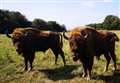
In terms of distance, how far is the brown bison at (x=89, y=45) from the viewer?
52.0 ft

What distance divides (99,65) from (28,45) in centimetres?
347

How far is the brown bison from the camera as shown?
1585cm

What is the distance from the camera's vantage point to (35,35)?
19078 mm

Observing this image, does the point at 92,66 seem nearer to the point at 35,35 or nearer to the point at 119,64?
the point at 119,64

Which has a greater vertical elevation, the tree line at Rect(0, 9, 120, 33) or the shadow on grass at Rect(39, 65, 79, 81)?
the shadow on grass at Rect(39, 65, 79, 81)

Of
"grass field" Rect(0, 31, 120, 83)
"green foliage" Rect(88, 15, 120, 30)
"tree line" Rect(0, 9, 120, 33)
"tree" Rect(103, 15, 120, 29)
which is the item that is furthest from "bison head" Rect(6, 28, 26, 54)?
"tree" Rect(103, 15, 120, 29)

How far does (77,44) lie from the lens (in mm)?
15812

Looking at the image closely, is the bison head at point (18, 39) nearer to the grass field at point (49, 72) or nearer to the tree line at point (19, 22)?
the grass field at point (49, 72)

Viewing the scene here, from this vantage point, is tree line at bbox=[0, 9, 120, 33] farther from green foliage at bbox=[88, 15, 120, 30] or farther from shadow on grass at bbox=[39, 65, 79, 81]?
shadow on grass at bbox=[39, 65, 79, 81]

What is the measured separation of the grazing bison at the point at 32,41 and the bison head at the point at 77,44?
3.32 metres

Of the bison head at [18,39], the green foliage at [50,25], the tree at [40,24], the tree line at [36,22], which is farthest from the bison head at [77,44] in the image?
the green foliage at [50,25]

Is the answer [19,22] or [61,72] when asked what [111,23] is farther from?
[61,72]

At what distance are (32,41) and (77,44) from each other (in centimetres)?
375

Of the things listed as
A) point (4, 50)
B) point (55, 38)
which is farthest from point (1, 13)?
point (55, 38)
